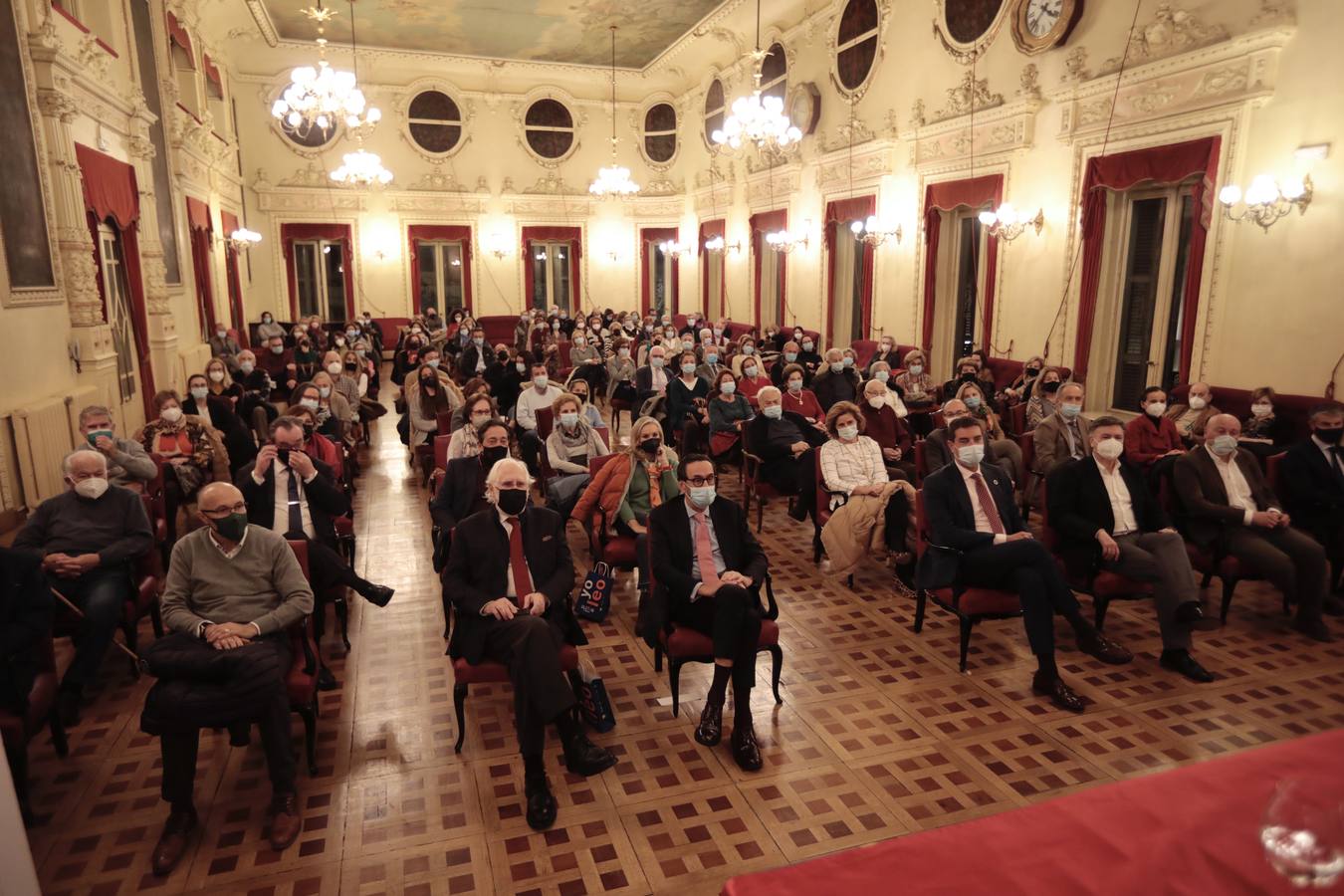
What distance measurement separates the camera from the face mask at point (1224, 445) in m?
5.59

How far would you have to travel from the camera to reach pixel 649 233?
25031 mm

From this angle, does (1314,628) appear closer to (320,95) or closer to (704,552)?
(704,552)

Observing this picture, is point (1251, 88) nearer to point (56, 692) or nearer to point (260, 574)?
point (260, 574)

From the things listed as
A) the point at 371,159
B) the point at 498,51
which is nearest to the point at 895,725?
the point at 371,159

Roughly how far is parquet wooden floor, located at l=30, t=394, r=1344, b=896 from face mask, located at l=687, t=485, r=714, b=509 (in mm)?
1134

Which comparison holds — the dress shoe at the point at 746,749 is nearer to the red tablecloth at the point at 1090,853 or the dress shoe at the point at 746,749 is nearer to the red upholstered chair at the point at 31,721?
the red tablecloth at the point at 1090,853

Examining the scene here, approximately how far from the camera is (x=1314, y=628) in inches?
212

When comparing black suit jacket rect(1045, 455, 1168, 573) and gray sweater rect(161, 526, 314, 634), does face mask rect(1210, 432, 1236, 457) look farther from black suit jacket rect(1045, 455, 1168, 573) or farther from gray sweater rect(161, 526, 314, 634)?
gray sweater rect(161, 526, 314, 634)

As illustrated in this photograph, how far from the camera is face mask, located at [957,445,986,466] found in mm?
5082

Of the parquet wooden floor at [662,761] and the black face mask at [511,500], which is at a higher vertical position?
the black face mask at [511,500]

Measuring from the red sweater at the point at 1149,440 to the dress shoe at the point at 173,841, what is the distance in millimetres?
6861

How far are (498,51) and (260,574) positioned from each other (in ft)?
67.3

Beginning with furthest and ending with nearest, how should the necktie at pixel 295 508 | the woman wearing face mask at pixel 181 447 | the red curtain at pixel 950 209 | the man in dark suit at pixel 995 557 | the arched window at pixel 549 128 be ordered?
the arched window at pixel 549 128 < the red curtain at pixel 950 209 < the woman wearing face mask at pixel 181 447 < the necktie at pixel 295 508 < the man in dark suit at pixel 995 557

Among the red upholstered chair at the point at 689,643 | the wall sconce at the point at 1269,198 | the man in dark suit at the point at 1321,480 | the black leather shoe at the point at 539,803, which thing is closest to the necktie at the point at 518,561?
the red upholstered chair at the point at 689,643
